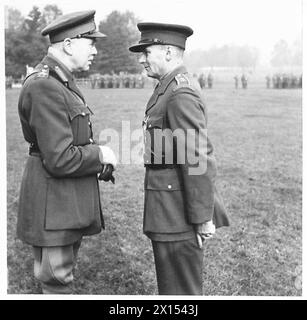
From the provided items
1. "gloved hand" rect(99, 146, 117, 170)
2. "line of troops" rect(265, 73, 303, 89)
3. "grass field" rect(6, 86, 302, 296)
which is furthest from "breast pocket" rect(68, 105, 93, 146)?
"line of troops" rect(265, 73, 303, 89)

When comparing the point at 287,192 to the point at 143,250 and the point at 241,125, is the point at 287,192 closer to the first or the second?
the point at 143,250

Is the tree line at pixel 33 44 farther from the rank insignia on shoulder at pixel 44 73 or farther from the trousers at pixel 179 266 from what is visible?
the trousers at pixel 179 266

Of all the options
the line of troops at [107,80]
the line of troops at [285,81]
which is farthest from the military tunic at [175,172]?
the line of troops at [285,81]

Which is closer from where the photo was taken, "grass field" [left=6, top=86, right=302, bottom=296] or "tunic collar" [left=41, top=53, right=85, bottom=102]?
"tunic collar" [left=41, top=53, right=85, bottom=102]

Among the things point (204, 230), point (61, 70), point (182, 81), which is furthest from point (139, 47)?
point (204, 230)

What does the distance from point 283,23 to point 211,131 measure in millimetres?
6835

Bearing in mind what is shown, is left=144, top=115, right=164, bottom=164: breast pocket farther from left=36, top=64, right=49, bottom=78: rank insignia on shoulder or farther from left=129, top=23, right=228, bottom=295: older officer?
left=36, top=64, right=49, bottom=78: rank insignia on shoulder

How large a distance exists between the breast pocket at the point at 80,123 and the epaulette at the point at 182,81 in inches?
26.6

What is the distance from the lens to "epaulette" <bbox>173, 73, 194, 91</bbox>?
2.96 metres

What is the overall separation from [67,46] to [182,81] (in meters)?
0.87

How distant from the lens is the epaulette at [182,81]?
117 inches

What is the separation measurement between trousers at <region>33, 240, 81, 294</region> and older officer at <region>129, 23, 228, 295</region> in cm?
62

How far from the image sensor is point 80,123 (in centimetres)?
305
